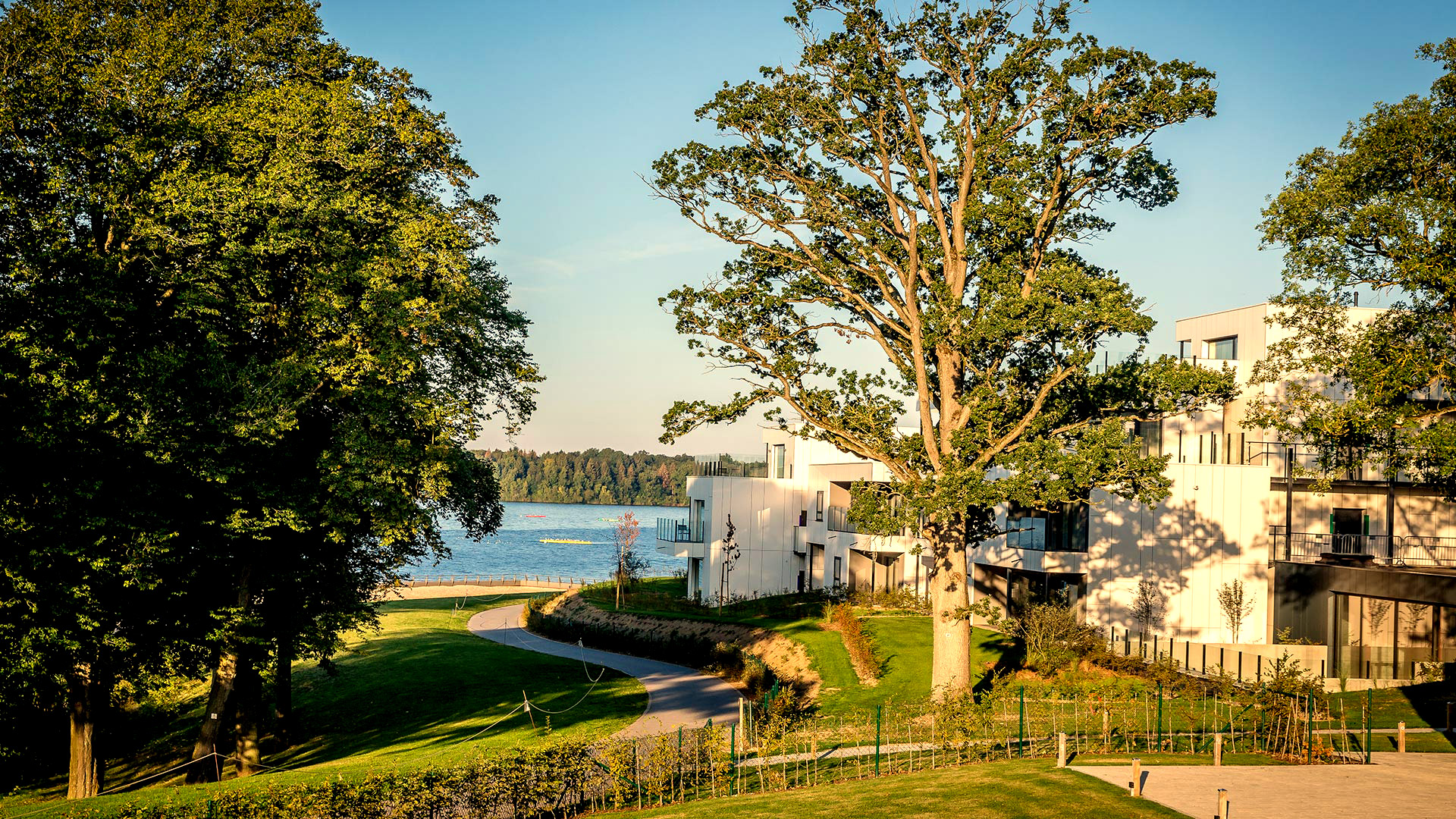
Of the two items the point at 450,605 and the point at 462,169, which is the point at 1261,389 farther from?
the point at 450,605

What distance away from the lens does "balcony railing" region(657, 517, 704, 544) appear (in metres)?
54.7

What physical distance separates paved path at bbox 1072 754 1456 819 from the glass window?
24231mm

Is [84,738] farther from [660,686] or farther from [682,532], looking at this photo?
[682,532]

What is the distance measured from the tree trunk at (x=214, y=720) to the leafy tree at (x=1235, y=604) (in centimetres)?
2784

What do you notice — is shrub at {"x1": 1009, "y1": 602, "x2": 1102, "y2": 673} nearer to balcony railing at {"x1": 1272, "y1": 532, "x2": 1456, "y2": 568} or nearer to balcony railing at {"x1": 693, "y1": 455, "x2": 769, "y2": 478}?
balcony railing at {"x1": 1272, "y1": 532, "x2": 1456, "y2": 568}

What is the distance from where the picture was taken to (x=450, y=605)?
6731 cm

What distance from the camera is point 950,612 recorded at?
24.6 metres

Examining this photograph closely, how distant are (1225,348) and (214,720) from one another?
37835 millimetres

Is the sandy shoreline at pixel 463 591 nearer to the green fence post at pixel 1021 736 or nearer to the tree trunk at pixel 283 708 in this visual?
the tree trunk at pixel 283 708

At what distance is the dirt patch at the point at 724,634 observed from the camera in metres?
33.6

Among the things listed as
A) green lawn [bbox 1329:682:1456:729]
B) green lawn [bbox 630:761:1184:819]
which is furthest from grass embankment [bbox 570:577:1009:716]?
green lawn [bbox 1329:682:1456:729]

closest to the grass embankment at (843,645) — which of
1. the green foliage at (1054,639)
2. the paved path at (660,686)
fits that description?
the green foliage at (1054,639)

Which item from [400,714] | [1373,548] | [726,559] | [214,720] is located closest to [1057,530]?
[1373,548]

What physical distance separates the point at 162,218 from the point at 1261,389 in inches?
1343
